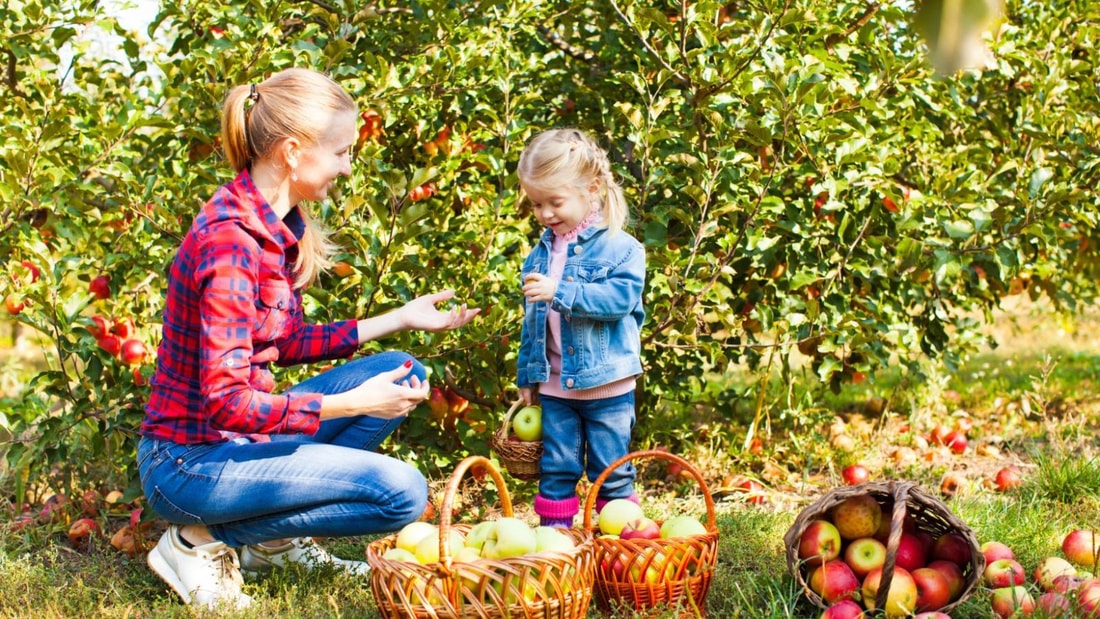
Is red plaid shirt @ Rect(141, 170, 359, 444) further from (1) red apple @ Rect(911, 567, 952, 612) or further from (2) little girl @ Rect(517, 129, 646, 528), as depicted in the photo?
(1) red apple @ Rect(911, 567, 952, 612)

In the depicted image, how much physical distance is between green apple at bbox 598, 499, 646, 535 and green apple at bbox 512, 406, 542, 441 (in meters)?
0.47

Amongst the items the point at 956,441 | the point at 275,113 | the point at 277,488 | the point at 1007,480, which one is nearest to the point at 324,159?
the point at 275,113

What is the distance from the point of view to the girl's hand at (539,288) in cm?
249

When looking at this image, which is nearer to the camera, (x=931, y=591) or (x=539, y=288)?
(x=931, y=591)

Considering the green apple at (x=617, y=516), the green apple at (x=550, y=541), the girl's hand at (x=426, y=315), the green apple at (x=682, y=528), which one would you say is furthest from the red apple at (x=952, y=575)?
the girl's hand at (x=426, y=315)

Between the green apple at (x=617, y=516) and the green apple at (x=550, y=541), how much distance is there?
224 mm

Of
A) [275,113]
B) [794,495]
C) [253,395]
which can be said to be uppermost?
[275,113]

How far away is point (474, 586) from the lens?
1893 mm

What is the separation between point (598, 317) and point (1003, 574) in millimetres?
1084

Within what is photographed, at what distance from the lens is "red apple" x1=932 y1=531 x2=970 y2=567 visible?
219 centimetres

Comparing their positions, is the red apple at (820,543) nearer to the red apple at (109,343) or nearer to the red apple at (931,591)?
the red apple at (931,591)

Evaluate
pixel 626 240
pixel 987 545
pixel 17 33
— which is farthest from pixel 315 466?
pixel 17 33

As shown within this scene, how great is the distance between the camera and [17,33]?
3000mm

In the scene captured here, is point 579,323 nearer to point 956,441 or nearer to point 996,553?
point 996,553
